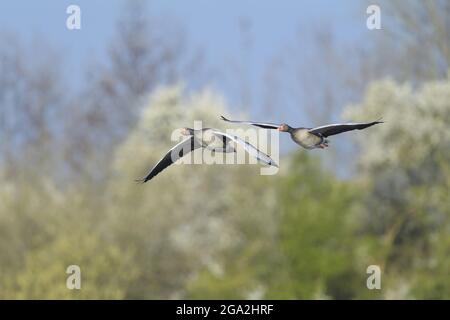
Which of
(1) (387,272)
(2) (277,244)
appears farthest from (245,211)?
(1) (387,272)

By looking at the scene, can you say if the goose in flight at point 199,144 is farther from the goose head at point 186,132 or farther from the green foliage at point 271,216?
the green foliage at point 271,216

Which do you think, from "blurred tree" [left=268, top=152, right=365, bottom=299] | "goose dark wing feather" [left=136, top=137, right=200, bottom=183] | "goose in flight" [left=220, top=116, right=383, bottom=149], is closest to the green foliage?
"blurred tree" [left=268, top=152, right=365, bottom=299]

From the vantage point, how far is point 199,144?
6.70 metres

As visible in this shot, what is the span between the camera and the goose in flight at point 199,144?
21.3 feet

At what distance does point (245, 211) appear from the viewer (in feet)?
120

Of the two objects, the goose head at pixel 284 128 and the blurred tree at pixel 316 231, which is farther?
the blurred tree at pixel 316 231

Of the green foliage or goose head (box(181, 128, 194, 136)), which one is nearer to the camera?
goose head (box(181, 128, 194, 136))

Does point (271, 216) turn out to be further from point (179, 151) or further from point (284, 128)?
point (284, 128)

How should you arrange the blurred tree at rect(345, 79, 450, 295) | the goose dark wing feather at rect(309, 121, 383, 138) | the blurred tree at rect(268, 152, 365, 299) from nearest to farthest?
the goose dark wing feather at rect(309, 121, 383, 138) < the blurred tree at rect(268, 152, 365, 299) < the blurred tree at rect(345, 79, 450, 295)

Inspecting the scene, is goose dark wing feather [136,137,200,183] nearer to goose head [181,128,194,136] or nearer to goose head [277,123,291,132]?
goose head [181,128,194,136]

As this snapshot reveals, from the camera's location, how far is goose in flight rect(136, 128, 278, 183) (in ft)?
21.3

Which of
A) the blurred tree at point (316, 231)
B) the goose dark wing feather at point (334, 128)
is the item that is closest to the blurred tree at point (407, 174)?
the blurred tree at point (316, 231)

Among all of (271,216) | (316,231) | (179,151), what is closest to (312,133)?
(179,151)

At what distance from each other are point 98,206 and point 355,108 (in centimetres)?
812
